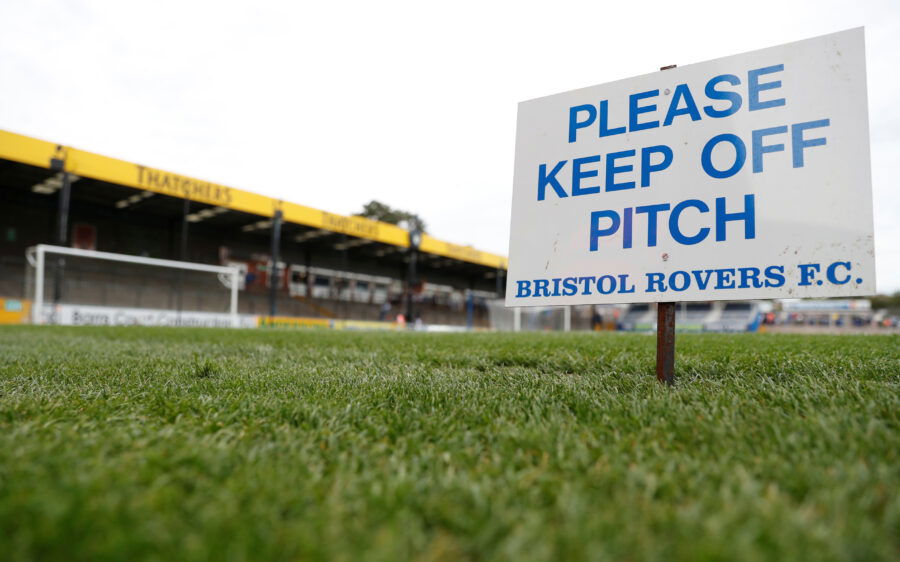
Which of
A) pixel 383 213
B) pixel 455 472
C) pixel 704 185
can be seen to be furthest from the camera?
pixel 383 213

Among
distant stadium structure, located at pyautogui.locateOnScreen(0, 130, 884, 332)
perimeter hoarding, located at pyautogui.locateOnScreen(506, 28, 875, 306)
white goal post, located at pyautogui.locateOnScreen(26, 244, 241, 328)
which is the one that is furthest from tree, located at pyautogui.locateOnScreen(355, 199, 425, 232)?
perimeter hoarding, located at pyautogui.locateOnScreen(506, 28, 875, 306)

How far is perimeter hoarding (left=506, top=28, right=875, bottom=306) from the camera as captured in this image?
2283 mm

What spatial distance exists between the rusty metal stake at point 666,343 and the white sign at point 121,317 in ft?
50.1

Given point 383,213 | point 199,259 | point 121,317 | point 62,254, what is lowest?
point 121,317

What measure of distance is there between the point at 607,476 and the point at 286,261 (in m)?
29.6

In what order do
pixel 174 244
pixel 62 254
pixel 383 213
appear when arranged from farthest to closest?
pixel 383 213 < pixel 174 244 < pixel 62 254

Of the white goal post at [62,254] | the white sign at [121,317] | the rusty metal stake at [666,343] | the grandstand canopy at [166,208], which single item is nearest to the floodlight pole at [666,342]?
the rusty metal stake at [666,343]

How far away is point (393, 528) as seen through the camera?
3.37 feet

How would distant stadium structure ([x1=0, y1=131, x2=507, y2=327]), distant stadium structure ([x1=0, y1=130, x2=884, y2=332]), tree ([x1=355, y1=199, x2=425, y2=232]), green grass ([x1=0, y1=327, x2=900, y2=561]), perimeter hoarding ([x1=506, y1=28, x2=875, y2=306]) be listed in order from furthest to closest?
tree ([x1=355, y1=199, x2=425, y2=232])
distant stadium structure ([x1=0, y1=131, x2=507, y2=327])
distant stadium structure ([x1=0, y1=130, x2=884, y2=332])
perimeter hoarding ([x1=506, y1=28, x2=875, y2=306])
green grass ([x1=0, y1=327, x2=900, y2=561])

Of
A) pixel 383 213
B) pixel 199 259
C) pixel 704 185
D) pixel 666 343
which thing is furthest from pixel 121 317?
pixel 383 213

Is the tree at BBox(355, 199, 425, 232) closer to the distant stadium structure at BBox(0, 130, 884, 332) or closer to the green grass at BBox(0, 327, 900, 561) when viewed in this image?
the distant stadium structure at BBox(0, 130, 884, 332)

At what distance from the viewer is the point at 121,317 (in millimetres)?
17516

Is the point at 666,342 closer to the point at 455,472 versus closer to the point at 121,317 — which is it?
the point at 455,472

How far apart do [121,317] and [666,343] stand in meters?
18.6
